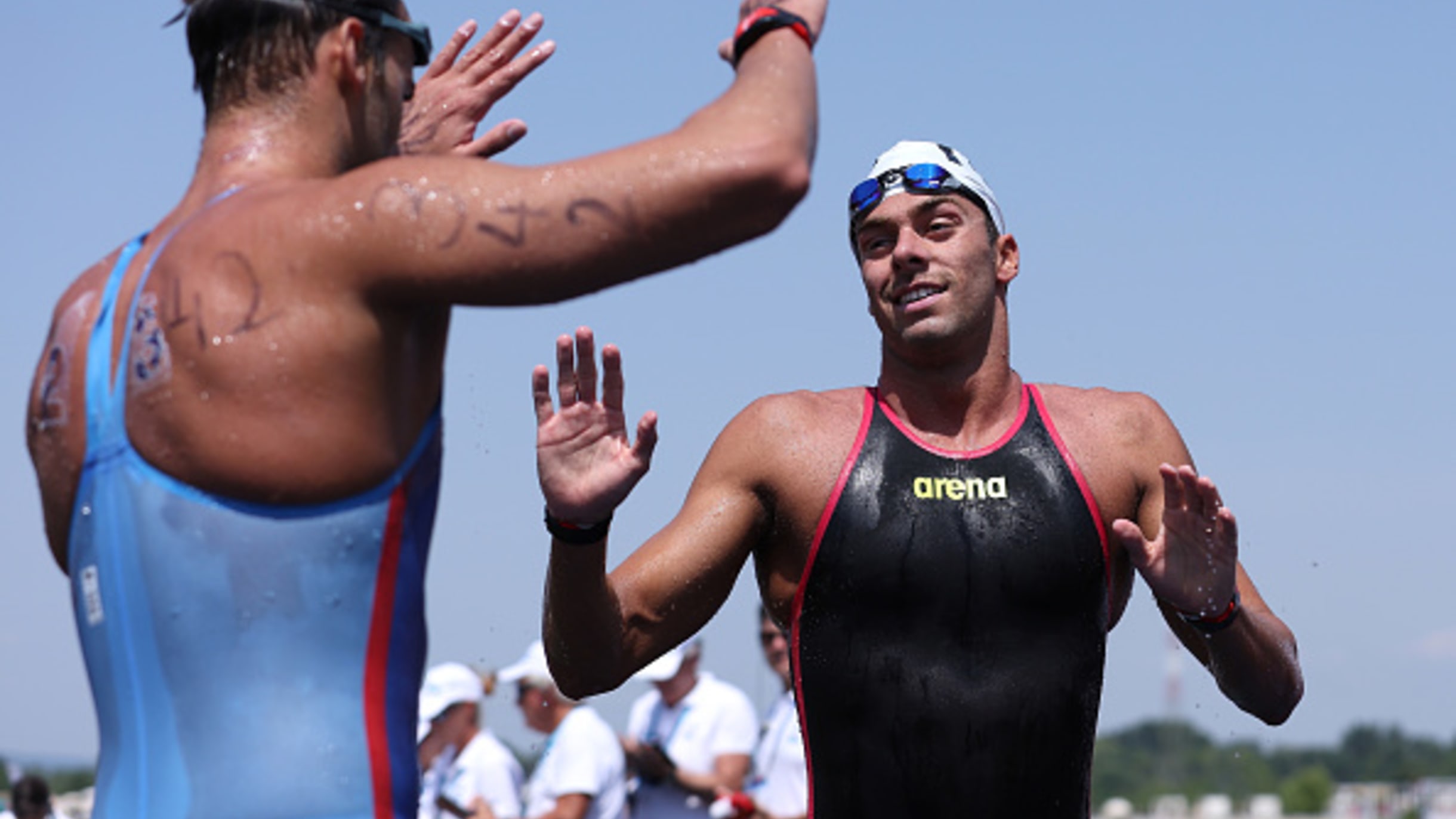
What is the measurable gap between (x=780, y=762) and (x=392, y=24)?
8.05 m

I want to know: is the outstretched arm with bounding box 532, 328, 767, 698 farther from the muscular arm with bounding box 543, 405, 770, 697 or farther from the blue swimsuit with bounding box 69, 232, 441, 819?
the blue swimsuit with bounding box 69, 232, 441, 819

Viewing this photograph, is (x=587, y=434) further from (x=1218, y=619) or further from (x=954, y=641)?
(x=1218, y=619)

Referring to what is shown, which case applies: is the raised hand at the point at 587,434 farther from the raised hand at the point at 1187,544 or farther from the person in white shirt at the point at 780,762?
the person in white shirt at the point at 780,762

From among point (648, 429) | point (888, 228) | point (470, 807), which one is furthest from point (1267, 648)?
point (470, 807)

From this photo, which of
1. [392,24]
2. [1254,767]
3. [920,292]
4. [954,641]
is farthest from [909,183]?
[1254,767]

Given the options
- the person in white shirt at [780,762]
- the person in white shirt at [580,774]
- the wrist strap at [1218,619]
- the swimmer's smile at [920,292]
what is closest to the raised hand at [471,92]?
the swimmer's smile at [920,292]

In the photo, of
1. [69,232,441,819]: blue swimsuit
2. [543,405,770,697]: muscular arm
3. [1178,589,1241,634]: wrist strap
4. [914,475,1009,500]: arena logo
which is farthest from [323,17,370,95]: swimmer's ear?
[1178,589,1241,634]: wrist strap

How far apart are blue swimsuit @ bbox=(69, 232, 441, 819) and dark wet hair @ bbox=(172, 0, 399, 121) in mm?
476

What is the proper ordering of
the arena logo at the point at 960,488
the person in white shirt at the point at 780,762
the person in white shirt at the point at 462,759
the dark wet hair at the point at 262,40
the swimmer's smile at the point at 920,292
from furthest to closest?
the person in white shirt at the point at 462,759, the person in white shirt at the point at 780,762, the swimmer's smile at the point at 920,292, the arena logo at the point at 960,488, the dark wet hair at the point at 262,40

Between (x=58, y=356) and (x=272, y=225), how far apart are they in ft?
1.60

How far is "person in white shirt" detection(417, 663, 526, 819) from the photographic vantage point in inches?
449

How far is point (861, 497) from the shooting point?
472cm

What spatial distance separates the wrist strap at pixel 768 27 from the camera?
9.71 feet

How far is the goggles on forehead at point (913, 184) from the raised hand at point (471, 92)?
1433 millimetres
